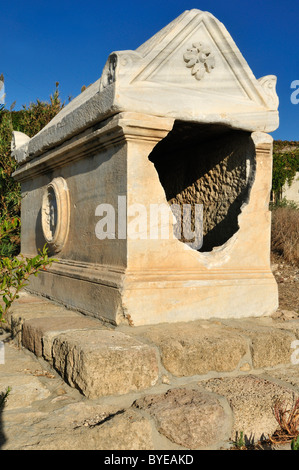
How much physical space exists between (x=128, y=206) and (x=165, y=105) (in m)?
0.79

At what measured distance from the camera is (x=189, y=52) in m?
3.33

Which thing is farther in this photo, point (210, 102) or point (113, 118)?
point (210, 102)

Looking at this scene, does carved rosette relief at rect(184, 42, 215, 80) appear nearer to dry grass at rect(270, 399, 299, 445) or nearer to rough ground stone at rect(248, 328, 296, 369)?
rough ground stone at rect(248, 328, 296, 369)

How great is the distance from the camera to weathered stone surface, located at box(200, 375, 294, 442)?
2.12 m

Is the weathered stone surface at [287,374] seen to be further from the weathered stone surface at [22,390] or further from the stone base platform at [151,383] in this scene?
the weathered stone surface at [22,390]

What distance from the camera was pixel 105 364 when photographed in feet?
7.17

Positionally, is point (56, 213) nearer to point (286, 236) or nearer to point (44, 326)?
point (44, 326)

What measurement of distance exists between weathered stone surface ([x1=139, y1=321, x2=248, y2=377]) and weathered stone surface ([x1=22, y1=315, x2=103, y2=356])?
0.47 m

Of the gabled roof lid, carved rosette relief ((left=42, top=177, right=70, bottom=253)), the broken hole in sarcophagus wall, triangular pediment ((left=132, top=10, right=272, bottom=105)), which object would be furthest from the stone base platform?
triangular pediment ((left=132, top=10, right=272, bottom=105))

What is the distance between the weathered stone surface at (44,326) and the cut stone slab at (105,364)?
0.94ft

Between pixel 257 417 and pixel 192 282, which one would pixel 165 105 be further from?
pixel 257 417
